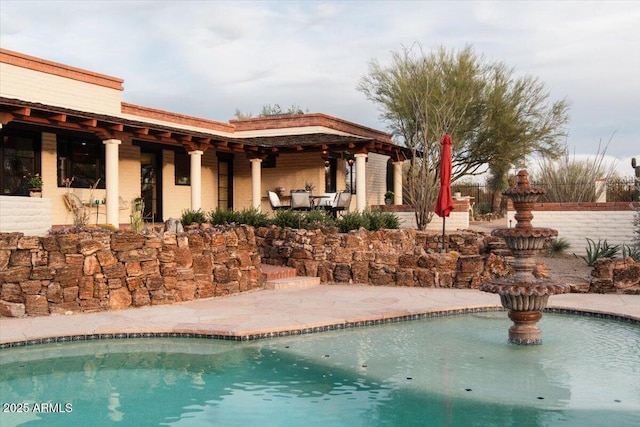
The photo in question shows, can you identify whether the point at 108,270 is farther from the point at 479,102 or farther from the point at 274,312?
the point at 479,102

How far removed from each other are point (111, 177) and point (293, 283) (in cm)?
604

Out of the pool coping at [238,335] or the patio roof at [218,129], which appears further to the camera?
the patio roof at [218,129]

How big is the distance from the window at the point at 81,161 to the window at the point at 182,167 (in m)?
3.00

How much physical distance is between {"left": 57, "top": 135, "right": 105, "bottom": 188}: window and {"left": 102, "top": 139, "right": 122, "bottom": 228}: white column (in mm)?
712

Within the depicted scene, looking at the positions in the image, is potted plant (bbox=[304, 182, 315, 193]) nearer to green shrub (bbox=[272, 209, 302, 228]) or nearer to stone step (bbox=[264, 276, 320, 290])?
green shrub (bbox=[272, 209, 302, 228])

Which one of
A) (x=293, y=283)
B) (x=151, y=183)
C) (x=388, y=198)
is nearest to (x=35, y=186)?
(x=151, y=183)

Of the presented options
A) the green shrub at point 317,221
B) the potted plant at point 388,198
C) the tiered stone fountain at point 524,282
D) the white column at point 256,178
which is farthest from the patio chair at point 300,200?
the tiered stone fountain at point 524,282

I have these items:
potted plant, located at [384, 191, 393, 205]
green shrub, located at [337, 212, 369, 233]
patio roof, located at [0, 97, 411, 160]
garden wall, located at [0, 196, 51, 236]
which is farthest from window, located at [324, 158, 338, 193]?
garden wall, located at [0, 196, 51, 236]

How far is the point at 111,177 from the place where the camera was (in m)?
15.1

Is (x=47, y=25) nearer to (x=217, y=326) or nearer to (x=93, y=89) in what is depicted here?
(x=93, y=89)

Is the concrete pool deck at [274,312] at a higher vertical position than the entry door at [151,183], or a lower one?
lower

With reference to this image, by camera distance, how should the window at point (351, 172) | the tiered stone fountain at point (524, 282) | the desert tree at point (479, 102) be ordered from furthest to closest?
1. the desert tree at point (479, 102)
2. the window at point (351, 172)
3. the tiered stone fountain at point (524, 282)

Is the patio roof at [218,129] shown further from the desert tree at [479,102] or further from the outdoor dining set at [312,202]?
the desert tree at [479,102]

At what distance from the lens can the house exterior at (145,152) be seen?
14750mm
